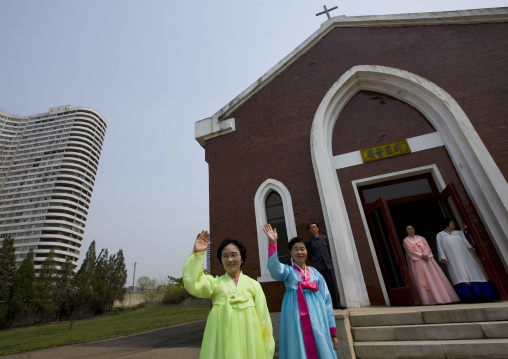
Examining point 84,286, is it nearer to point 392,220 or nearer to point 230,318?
point 392,220

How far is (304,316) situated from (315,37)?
29.5 feet

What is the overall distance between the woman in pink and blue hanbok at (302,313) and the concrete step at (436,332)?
1550 mm

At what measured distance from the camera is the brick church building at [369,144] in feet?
19.3

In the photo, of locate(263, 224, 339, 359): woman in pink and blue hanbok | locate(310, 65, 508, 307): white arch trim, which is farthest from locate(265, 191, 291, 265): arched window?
locate(263, 224, 339, 359): woman in pink and blue hanbok

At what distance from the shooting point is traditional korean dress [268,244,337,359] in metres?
2.62

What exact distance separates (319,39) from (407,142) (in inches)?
188

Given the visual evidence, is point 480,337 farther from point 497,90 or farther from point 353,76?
point 353,76

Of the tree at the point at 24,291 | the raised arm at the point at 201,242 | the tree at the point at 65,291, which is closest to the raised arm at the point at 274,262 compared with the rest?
the raised arm at the point at 201,242

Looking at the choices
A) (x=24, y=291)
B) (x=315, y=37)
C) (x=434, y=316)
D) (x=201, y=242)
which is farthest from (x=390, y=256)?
(x=24, y=291)

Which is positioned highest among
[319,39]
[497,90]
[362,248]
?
[319,39]

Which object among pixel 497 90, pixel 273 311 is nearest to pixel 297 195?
pixel 273 311

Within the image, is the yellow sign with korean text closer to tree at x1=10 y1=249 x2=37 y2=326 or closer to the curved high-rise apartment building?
tree at x1=10 y1=249 x2=37 y2=326

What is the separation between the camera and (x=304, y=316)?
9.04 ft

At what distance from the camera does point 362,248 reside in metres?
6.24
